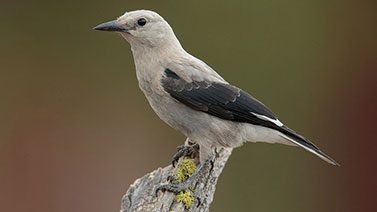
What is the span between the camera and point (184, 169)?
3.99 m

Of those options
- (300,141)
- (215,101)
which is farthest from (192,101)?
(300,141)

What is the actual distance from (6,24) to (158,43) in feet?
8.42

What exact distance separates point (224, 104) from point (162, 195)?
61cm

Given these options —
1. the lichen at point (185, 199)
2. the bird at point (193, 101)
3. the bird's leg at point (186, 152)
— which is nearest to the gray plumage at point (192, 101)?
the bird at point (193, 101)

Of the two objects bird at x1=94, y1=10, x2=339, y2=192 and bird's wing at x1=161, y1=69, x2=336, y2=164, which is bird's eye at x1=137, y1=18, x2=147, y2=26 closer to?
bird at x1=94, y1=10, x2=339, y2=192

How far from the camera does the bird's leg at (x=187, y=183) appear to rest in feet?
12.2

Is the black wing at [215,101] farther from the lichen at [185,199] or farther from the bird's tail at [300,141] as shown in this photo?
the lichen at [185,199]

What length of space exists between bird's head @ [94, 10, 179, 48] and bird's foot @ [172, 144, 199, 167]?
576 millimetres

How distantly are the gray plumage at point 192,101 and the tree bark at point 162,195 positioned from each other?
15cm

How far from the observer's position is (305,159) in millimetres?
6078

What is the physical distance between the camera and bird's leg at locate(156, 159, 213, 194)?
3719 mm

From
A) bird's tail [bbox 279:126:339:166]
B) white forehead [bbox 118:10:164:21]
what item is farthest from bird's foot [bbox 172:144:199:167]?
white forehead [bbox 118:10:164:21]

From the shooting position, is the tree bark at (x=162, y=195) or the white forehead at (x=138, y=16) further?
the white forehead at (x=138, y=16)

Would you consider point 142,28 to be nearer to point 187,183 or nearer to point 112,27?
point 112,27
